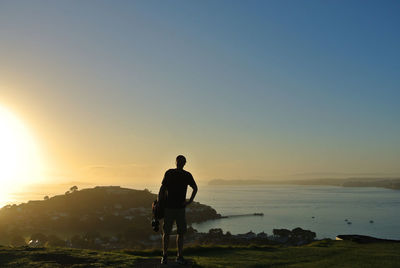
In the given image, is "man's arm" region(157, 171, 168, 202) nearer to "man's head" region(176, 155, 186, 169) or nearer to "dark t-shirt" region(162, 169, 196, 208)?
"dark t-shirt" region(162, 169, 196, 208)

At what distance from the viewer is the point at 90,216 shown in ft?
308

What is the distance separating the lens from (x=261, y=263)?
36.0 ft

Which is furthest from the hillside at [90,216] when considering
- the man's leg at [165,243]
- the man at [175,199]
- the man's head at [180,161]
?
the man's head at [180,161]

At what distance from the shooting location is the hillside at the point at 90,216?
244ft

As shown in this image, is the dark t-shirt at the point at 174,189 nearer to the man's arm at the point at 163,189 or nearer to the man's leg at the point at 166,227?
the man's arm at the point at 163,189

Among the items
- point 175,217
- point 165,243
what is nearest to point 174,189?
point 175,217

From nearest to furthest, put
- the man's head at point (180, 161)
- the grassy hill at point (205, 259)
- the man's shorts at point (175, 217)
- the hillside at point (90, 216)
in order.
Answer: the man's shorts at point (175, 217)
the man's head at point (180, 161)
the grassy hill at point (205, 259)
the hillside at point (90, 216)

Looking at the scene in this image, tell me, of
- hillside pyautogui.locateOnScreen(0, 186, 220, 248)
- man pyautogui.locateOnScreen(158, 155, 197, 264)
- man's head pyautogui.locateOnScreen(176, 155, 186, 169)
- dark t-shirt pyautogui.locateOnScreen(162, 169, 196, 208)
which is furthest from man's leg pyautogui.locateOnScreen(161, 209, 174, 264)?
hillside pyautogui.locateOnScreen(0, 186, 220, 248)

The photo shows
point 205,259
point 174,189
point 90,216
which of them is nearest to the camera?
point 174,189

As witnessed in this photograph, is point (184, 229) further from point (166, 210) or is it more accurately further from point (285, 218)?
point (285, 218)

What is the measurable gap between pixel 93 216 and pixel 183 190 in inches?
3599

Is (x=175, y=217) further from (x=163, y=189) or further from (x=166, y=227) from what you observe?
(x=163, y=189)

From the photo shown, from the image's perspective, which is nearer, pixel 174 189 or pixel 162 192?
pixel 174 189

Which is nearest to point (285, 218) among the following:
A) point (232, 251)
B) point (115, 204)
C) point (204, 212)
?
point (204, 212)
